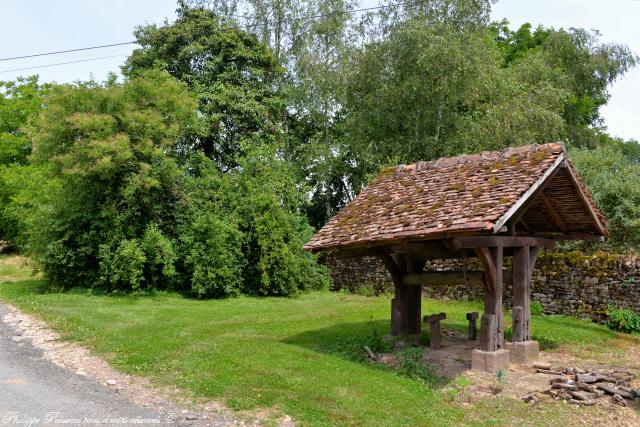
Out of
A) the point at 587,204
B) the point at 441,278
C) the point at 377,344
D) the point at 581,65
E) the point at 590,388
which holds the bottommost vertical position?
the point at 590,388

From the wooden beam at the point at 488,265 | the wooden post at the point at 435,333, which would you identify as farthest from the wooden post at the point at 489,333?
the wooden post at the point at 435,333

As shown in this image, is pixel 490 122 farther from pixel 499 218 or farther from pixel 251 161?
pixel 499 218

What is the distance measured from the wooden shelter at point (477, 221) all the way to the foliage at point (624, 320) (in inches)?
176

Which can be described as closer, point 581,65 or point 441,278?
point 441,278

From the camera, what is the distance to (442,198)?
33.9 feet

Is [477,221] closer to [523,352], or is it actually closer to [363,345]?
[523,352]

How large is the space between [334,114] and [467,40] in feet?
28.2

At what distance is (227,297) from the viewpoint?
2028 centimetres

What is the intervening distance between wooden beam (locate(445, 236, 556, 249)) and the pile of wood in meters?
2.40

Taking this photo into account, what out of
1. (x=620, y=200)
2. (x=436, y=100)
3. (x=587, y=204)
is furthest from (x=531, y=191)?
(x=436, y=100)

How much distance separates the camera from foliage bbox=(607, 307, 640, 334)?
570 inches

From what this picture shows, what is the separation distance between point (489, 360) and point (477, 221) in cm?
265

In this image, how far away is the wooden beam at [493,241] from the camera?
30.8 feet

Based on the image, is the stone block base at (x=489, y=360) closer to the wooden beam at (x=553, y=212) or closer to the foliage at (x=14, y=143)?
the wooden beam at (x=553, y=212)
